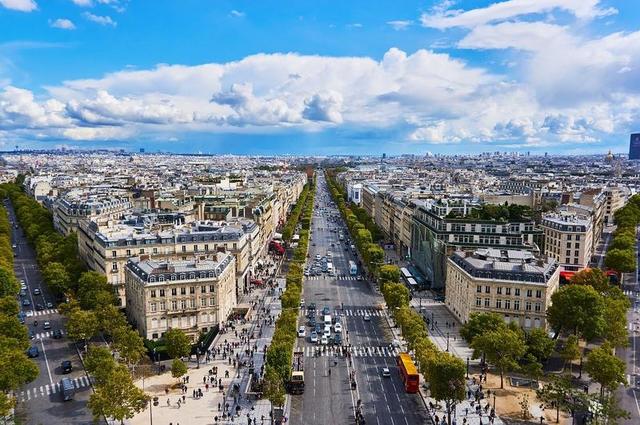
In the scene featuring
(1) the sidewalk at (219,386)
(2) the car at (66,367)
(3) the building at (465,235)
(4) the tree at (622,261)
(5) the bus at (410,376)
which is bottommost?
(1) the sidewalk at (219,386)

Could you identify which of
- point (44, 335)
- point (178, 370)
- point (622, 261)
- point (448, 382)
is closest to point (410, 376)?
Answer: point (448, 382)

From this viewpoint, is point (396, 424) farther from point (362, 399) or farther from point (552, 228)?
point (552, 228)

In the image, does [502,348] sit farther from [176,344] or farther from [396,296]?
[176,344]

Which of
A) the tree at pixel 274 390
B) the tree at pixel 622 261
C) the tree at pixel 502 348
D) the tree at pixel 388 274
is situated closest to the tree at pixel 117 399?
the tree at pixel 274 390

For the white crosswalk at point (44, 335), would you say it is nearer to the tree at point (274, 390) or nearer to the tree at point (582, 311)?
the tree at point (274, 390)

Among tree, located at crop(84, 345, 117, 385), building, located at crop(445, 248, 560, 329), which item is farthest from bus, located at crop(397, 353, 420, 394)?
tree, located at crop(84, 345, 117, 385)

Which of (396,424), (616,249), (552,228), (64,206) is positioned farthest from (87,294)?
(616,249)
